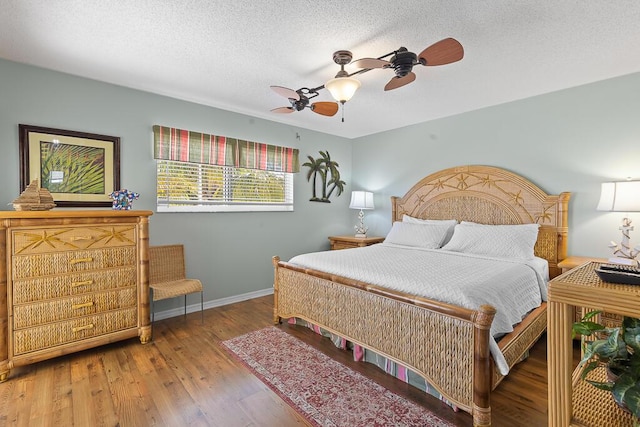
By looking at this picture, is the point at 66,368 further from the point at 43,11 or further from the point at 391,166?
the point at 391,166

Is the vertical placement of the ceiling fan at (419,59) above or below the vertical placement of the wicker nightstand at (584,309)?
above

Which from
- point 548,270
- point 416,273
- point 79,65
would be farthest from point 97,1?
point 548,270

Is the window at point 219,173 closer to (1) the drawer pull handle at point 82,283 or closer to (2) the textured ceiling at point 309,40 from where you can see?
(2) the textured ceiling at point 309,40

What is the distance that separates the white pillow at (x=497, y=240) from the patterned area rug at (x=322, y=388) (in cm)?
185

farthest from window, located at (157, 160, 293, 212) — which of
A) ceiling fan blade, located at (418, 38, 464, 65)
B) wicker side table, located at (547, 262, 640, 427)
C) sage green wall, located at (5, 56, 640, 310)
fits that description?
wicker side table, located at (547, 262, 640, 427)

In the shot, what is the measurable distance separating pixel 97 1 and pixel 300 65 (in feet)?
4.60

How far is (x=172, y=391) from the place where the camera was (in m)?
2.05

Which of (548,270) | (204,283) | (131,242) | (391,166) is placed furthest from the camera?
(391,166)

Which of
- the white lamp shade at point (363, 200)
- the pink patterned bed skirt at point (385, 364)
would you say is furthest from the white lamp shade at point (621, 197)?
the white lamp shade at point (363, 200)

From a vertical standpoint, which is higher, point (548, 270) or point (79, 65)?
point (79, 65)

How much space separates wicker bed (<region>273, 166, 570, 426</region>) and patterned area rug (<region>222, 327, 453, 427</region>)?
230mm

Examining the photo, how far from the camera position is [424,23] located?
6.63 ft

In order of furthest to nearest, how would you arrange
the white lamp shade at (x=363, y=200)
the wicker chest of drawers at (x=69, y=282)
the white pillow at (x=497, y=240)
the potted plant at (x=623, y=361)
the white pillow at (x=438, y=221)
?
1. the white lamp shade at (x=363, y=200)
2. the white pillow at (x=438, y=221)
3. the white pillow at (x=497, y=240)
4. the wicker chest of drawers at (x=69, y=282)
5. the potted plant at (x=623, y=361)

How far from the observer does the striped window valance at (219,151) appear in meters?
3.34
